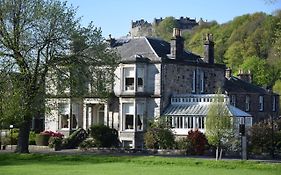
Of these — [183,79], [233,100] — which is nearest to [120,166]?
[183,79]

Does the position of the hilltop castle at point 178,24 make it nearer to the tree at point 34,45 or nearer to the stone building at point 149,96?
the stone building at point 149,96

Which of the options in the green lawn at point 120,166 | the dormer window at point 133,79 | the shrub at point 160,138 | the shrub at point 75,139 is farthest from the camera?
the dormer window at point 133,79

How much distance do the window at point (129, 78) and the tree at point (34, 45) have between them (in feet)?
28.4

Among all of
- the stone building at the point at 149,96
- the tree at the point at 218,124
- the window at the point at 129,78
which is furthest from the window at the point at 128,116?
the tree at the point at 218,124

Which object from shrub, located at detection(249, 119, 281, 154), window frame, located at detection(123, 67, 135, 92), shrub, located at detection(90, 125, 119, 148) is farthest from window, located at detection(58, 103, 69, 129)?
shrub, located at detection(249, 119, 281, 154)

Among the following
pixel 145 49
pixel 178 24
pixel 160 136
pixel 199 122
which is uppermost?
pixel 178 24

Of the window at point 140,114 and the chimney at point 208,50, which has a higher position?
the chimney at point 208,50

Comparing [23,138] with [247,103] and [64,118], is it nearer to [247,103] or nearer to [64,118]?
[64,118]

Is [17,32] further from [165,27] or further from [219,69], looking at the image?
[165,27]

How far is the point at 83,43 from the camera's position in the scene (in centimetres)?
4188

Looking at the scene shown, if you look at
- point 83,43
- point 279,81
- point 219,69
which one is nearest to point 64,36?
point 83,43

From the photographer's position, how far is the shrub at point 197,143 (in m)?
43.4

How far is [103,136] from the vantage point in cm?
4838

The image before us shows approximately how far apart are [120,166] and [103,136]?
16708 millimetres
